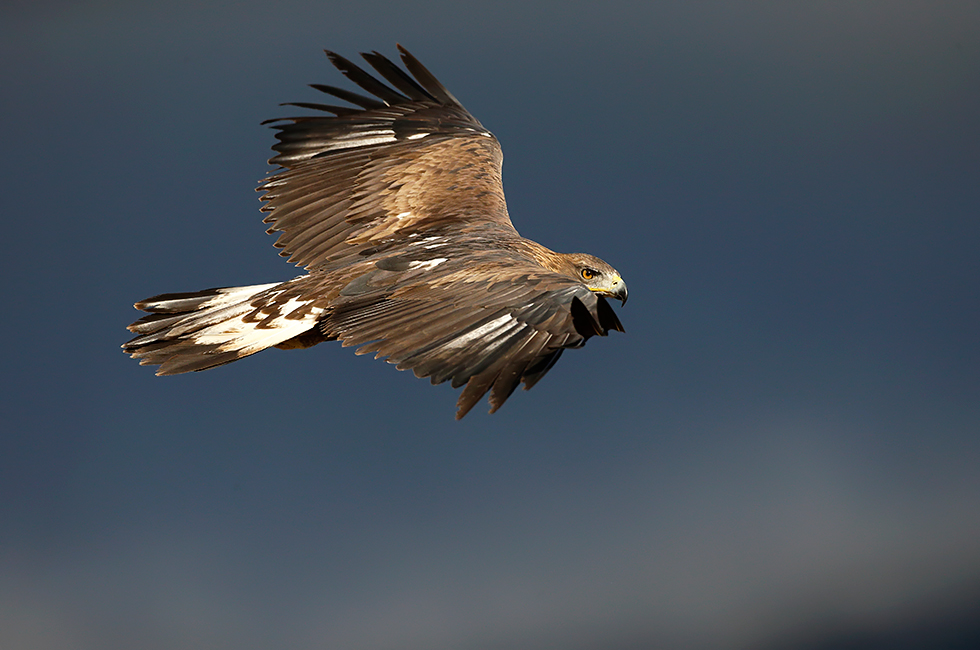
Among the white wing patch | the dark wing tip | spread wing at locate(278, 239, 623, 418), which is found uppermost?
the dark wing tip

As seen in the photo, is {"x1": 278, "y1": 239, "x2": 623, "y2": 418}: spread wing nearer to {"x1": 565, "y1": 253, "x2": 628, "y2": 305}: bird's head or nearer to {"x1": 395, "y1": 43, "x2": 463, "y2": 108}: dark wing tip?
{"x1": 565, "y1": 253, "x2": 628, "y2": 305}: bird's head

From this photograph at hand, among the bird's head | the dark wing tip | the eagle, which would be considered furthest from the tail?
the dark wing tip

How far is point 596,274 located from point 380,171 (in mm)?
1880

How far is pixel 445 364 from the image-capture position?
12.1 ft

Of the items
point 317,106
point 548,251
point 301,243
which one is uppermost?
point 317,106

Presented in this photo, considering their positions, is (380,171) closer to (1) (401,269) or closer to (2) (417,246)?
(2) (417,246)

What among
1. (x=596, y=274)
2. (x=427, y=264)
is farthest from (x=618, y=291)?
(x=427, y=264)

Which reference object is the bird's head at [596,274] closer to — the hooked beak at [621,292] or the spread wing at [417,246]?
the hooked beak at [621,292]

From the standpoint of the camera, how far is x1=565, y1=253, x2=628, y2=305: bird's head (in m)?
5.92

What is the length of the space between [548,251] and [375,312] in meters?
1.84

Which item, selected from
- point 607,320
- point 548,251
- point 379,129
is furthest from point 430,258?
point 379,129

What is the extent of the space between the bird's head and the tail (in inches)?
75.7

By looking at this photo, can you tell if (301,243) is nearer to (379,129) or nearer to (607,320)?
(379,129)

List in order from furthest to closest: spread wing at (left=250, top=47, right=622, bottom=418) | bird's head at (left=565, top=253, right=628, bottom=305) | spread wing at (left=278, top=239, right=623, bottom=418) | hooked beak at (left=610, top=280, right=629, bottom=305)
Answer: hooked beak at (left=610, top=280, right=629, bottom=305) → bird's head at (left=565, top=253, right=628, bottom=305) → spread wing at (left=250, top=47, right=622, bottom=418) → spread wing at (left=278, top=239, right=623, bottom=418)
